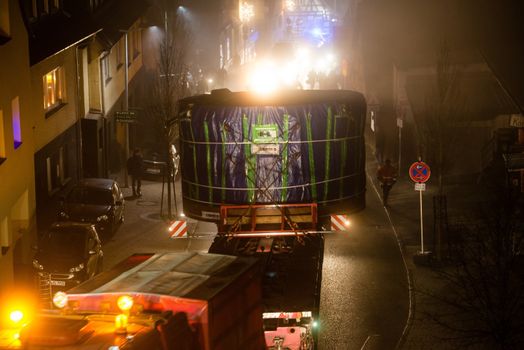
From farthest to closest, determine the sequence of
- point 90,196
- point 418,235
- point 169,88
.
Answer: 1. point 169,88
2. point 90,196
3. point 418,235

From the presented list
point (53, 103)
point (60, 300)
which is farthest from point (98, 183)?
point (60, 300)

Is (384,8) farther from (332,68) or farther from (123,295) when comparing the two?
(123,295)

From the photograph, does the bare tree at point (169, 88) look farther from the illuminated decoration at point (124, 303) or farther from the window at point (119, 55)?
the illuminated decoration at point (124, 303)

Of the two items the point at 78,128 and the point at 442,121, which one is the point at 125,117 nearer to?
the point at 78,128

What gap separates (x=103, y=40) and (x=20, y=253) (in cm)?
1440

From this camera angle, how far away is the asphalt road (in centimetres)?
1579

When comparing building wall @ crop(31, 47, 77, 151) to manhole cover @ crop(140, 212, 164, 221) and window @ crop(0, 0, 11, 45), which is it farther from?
window @ crop(0, 0, 11, 45)

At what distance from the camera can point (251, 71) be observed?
83.0 meters

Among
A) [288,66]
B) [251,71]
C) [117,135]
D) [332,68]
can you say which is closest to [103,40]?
[117,135]

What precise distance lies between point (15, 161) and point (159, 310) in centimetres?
1238

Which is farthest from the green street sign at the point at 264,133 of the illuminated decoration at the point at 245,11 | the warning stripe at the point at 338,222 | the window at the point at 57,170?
the illuminated decoration at the point at 245,11

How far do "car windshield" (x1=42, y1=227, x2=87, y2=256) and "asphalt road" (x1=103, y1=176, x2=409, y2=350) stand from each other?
2011 millimetres

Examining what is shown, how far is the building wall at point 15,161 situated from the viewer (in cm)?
1820

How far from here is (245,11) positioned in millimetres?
87125
